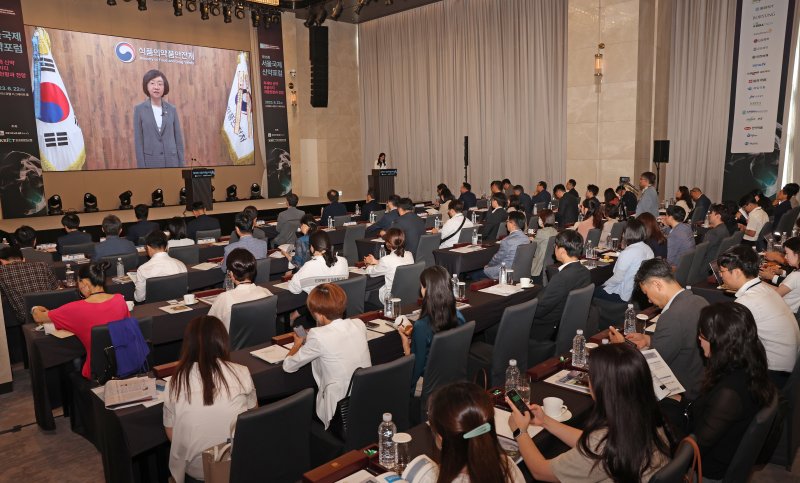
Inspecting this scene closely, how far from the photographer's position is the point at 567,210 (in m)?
10.2

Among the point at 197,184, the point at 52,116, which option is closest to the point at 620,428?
the point at 197,184

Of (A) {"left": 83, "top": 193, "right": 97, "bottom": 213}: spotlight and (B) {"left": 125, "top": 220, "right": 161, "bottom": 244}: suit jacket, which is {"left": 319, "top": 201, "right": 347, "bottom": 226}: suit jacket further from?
(A) {"left": 83, "top": 193, "right": 97, "bottom": 213}: spotlight

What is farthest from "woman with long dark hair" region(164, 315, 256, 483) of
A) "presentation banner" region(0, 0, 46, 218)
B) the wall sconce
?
"presentation banner" region(0, 0, 46, 218)

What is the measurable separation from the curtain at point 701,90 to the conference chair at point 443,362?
11877 mm

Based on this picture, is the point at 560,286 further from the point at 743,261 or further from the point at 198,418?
the point at 198,418

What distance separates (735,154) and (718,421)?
1234cm

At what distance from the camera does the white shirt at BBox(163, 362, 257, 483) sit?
9.30 ft

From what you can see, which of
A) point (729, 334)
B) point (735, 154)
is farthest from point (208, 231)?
point (735, 154)

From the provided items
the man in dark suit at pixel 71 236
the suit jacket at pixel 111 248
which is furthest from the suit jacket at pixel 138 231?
the suit jacket at pixel 111 248

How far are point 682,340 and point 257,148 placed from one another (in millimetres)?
15588

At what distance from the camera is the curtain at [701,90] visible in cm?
1299

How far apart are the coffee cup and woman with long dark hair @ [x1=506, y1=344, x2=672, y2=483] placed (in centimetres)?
66

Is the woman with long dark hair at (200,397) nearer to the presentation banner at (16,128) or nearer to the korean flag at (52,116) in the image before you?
the presentation banner at (16,128)

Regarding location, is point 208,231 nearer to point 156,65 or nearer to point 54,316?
point 54,316
